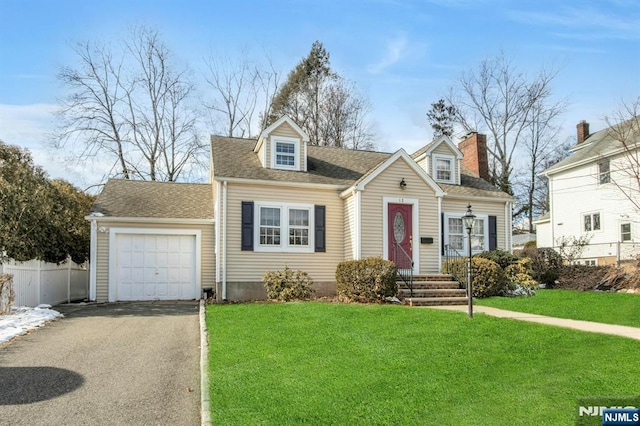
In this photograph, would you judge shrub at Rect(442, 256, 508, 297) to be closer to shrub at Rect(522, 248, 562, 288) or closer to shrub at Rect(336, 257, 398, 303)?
shrub at Rect(336, 257, 398, 303)

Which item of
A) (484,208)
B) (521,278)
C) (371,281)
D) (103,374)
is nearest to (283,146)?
(371,281)

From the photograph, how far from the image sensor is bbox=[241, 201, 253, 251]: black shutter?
14.9 m

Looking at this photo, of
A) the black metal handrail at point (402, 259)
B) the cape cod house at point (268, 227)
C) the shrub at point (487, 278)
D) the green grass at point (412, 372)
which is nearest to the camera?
the green grass at point (412, 372)

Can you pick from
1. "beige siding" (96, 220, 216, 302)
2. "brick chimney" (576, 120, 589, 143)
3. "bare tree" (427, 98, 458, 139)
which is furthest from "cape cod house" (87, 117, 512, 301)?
"bare tree" (427, 98, 458, 139)

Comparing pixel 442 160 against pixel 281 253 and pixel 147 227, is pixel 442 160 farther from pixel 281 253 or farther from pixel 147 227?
pixel 147 227

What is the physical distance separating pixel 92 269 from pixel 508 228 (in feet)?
48.9

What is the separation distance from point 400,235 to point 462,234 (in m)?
3.00

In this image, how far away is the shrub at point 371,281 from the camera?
12.8 metres

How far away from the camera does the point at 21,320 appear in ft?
33.7

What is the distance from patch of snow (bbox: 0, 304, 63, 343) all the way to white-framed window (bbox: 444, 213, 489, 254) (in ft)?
40.5

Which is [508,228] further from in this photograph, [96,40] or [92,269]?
[96,40]

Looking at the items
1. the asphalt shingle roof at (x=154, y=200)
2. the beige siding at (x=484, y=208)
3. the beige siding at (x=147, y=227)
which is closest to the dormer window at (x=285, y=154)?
the asphalt shingle roof at (x=154, y=200)

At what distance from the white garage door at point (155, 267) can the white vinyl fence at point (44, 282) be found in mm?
1934

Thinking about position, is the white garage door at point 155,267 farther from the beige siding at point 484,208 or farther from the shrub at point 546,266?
the shrub at point 546,266
